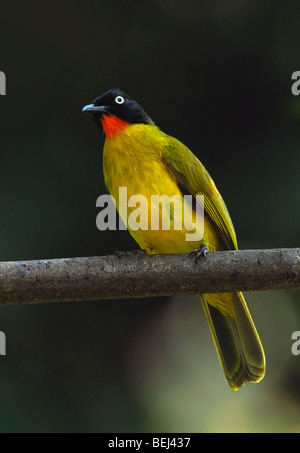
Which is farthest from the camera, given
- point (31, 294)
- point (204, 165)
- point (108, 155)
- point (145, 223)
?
point (204, 165)

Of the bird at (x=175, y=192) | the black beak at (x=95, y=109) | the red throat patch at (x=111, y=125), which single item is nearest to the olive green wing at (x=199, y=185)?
the bird at (x=175, y=192)

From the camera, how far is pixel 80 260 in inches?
81.9

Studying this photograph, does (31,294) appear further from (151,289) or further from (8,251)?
(8,251)

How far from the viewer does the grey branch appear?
2.00 meters

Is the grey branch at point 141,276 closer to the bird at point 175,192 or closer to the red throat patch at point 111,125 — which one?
the bird at point 175,192

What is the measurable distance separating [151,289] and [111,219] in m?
1.19

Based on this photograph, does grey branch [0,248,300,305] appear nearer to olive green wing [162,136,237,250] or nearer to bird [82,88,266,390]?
bird [82,88,266,390]

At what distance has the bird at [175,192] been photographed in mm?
2754

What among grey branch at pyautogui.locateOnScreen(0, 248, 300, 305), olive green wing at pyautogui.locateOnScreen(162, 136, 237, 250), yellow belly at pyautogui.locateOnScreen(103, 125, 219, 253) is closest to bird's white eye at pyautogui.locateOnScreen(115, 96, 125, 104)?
yellow belly at pyautogui.locateOnScreen(103, 125, 219, 253)

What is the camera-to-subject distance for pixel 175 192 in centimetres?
277

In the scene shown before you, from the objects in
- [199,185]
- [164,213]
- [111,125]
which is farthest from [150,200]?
[111,125]

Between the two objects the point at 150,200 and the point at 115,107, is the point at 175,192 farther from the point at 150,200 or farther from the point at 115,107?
the point at 115,107

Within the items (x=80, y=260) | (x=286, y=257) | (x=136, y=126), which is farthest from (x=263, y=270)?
(x=136, y=126)

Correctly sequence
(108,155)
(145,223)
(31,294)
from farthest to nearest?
(108,155) < (145,223) < (31,294)
